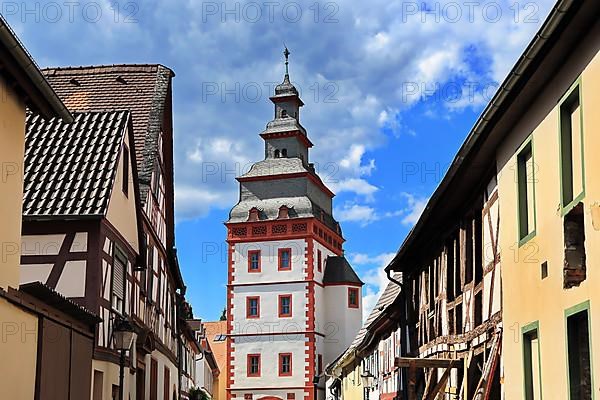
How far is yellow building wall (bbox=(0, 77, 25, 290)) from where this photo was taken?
555 inches

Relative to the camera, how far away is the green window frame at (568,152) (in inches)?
398

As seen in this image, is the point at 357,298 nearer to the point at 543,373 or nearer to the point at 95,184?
the point at 95,184

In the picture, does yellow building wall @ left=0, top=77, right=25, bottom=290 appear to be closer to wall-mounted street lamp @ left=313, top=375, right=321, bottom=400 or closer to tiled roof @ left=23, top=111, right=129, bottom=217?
tiled roof @ left=23, top=111, right=129, bottom=217

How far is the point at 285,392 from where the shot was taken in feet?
246

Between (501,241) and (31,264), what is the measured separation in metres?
9.70

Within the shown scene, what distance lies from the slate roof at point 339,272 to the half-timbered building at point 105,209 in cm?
5163

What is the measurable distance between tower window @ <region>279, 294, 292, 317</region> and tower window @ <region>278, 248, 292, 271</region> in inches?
84.7

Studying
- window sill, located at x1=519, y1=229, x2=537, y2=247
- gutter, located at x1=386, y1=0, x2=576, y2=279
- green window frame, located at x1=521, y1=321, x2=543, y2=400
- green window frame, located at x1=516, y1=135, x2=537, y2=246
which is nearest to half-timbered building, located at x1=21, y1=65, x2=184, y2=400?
gutter, located at x1=386, y1=0, x2=576, y2=279

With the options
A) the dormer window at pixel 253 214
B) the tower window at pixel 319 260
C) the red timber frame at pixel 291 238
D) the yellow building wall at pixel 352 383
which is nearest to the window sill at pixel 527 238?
the yellow building wall at pixel 352 383

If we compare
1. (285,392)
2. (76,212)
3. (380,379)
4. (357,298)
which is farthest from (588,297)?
(357,298)

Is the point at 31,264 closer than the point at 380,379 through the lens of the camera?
Yes

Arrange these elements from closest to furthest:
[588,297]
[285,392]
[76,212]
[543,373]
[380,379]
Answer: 1. [588,297]
2. [543,373]
3. [76,212]
4. [380,379]
5. [285,392]

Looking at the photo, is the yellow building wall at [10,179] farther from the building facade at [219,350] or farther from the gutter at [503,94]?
the building facade at [219,350]

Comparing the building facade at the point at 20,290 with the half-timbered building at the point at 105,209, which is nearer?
the building facade at the point at 20,290
